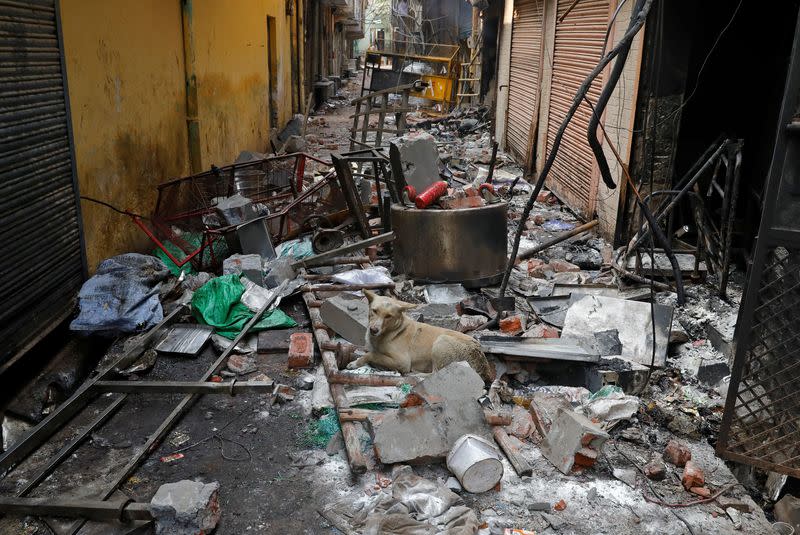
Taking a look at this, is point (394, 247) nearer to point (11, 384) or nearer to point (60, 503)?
point (11, 384)

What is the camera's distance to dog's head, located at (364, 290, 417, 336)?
470 cm

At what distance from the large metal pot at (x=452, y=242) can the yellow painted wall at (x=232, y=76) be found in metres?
4.49

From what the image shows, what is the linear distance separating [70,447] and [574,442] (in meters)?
3.12

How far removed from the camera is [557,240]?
7.63 metres

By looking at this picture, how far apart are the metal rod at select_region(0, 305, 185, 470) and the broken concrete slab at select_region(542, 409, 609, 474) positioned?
128 inches

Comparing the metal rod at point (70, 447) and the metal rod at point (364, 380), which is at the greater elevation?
the metal rod at point (364, 380)

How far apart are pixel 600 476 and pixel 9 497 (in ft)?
10.9

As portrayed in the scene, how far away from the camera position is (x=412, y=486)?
3.53 m

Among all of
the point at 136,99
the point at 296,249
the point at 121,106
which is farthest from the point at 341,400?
the point at 136,99

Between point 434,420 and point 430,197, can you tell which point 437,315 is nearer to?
point 430,197

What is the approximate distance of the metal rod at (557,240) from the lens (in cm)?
747

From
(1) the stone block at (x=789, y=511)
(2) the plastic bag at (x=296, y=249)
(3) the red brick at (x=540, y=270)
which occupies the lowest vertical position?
(1) the stone block at (x=789, y=511)

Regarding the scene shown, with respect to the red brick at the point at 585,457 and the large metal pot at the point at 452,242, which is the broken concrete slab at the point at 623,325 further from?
the red brick at the point at 585,457

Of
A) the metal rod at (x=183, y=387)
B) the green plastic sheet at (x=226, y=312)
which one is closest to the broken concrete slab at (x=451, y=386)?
the metal rod at (x=183, y=387)
